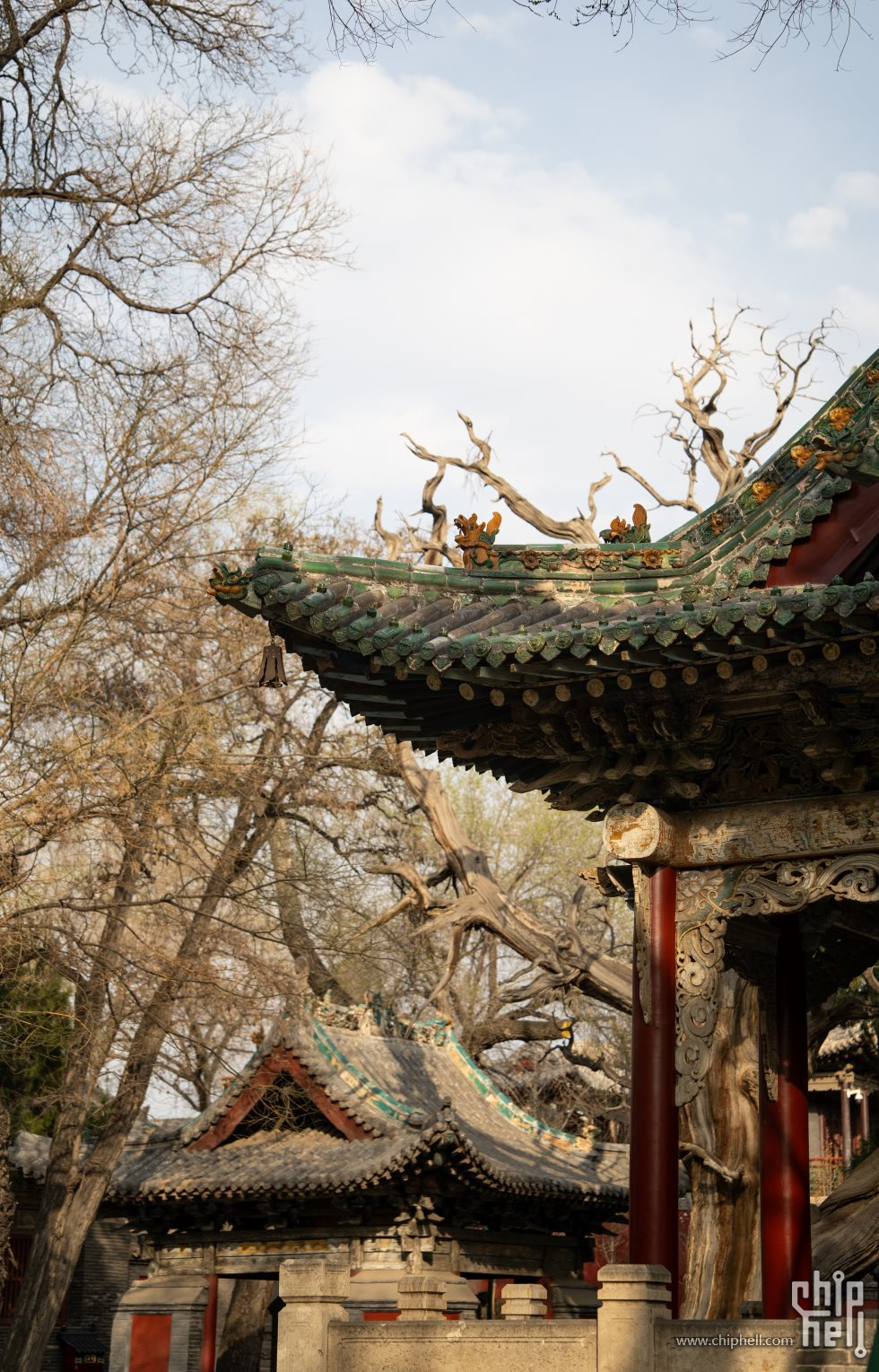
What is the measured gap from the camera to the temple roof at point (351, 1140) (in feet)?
56.4

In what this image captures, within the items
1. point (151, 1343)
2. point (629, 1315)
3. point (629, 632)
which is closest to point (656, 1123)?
point (629, 1315)

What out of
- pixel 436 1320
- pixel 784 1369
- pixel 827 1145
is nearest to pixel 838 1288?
pixel 784 1369

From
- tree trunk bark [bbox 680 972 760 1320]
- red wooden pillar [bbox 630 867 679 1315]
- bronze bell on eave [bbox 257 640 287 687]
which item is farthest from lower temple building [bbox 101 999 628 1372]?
bronze bell on eave [bbox 257 640 287 687]

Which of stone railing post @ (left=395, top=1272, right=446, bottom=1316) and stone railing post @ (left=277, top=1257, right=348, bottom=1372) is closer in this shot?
stone railing post @ (left=277, top=1257, right=348, bottom=1372)

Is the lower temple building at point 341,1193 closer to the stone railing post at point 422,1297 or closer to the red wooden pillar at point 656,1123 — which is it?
the stone railing post at point 422,1297

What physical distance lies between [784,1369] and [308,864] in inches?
616

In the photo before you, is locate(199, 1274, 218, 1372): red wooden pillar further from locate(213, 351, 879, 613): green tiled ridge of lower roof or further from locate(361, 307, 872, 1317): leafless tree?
locate(213, 351, 879, 613): green tiled ridge of lower roof

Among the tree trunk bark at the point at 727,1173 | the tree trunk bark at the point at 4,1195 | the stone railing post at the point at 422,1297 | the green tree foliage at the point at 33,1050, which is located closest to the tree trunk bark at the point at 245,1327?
the green tree foliage at the point at 33,1050

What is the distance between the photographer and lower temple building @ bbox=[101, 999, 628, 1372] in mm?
17328

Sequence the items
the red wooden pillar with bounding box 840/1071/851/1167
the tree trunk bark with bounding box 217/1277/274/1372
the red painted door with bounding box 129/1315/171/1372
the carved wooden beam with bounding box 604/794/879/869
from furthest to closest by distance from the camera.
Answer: the red wooden pillar with bounding box 840/1071/851/1167 → the tree trunk bark with bounding box 217/1277/274/1372 → the red painted door with bounding box 129/1315/171/1372 → the carved wooden beam with bounding box 604/794/879/869

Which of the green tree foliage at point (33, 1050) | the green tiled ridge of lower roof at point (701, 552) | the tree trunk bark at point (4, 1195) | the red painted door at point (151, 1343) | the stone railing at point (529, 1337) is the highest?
the green tiled ridge of lower roof at point (701, 552)

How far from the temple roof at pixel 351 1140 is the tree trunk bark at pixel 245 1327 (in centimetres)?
505

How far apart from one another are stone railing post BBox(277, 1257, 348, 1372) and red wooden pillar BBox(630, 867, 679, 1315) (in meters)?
1.45

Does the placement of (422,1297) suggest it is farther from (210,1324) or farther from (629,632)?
(210,1324)
